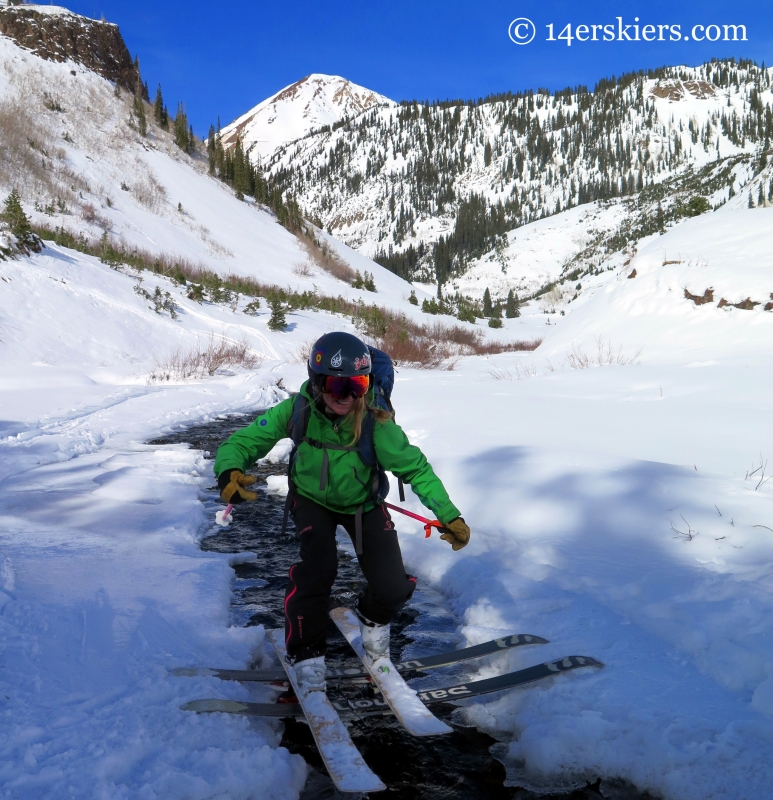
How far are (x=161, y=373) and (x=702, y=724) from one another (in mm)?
12831

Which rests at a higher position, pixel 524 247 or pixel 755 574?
pixel 524 247

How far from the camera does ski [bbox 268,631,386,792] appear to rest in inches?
79.0

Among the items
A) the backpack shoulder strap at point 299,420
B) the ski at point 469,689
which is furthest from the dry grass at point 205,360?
the ski at point 469,689

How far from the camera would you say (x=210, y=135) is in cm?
3881

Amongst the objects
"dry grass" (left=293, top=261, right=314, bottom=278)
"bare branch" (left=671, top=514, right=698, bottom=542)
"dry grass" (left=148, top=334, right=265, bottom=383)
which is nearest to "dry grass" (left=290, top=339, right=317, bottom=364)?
"dry grass" (left=148, top=334, right=265, bottom=383)

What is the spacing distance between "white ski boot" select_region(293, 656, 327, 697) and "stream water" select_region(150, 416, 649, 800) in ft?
0.50

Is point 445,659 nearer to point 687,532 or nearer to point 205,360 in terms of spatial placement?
point 687,532

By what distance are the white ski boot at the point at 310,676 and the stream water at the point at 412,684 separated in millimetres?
A: 151

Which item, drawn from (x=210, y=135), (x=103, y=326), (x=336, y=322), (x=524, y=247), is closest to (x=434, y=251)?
(x=524, y=247)

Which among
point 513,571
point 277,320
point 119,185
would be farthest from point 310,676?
point 119,185

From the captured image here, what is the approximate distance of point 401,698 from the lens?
2.53 metres

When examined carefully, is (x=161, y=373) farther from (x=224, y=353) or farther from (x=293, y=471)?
(x=293, y=471)

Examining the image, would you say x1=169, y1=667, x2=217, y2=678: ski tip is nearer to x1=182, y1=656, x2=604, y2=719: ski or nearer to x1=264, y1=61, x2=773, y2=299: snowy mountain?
x1=182, y1=656, x2=604, y2=719: ski

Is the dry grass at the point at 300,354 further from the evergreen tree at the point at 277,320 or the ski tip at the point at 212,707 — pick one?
the ski tip at the point at 212,707
